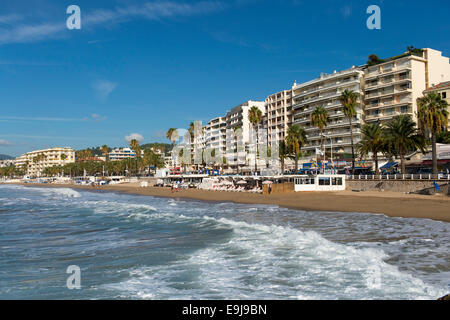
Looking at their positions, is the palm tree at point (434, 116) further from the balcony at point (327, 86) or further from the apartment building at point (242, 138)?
the apartment building at point (242, 138)

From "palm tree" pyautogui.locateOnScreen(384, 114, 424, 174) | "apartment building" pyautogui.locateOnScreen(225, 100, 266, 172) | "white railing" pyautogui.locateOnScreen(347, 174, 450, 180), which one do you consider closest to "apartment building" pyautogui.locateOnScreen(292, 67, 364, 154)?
"apartment building" pyautogui.locateOnScreen(225, 100, 266, 172)

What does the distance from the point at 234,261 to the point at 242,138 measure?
97.3 meters

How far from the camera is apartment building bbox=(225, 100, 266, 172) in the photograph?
107m

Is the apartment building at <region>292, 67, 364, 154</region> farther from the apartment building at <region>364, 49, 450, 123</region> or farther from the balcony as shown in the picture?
the apartment building at <region>364, 49, 450, 123</region>

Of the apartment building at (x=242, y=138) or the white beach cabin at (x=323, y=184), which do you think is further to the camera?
the apartment building at (x=242, y=138)

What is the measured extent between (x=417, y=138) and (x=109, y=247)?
39848mm

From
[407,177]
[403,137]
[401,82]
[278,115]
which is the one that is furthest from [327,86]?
[407,177]

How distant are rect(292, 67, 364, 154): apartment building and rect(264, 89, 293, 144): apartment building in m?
4.05

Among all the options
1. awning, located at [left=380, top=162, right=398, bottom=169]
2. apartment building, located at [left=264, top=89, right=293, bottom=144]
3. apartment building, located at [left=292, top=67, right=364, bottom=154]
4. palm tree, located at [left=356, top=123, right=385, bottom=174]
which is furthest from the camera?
apartment building, located at [left=264, top=89, right=293, bottom=144]

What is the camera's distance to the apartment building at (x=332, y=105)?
74.1 meters

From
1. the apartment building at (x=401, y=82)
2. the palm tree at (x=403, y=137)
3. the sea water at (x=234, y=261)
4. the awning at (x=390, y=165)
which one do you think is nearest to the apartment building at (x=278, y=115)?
the apartment building at (x=401, y=82)

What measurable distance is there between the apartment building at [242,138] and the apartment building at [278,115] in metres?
5.68

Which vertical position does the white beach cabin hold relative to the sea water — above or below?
above
